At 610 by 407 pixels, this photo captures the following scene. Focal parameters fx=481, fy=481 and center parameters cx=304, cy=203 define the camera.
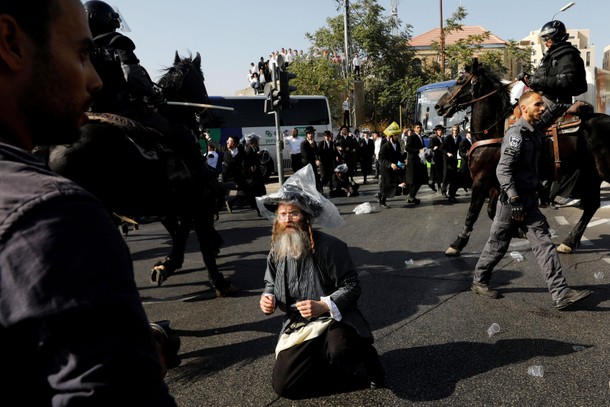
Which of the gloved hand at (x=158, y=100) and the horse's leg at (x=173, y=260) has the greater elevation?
the gloved hand at (x=158, y=100)

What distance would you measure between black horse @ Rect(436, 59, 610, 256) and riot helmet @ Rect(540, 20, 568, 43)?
0.82 m

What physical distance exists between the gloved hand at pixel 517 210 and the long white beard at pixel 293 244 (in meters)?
2.14

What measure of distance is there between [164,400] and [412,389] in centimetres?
248

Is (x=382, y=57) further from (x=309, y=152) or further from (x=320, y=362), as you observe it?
(x=320, y=362)

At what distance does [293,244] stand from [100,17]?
2751mm

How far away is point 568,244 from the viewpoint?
6.01 meters

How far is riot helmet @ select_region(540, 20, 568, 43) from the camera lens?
6.38 metres

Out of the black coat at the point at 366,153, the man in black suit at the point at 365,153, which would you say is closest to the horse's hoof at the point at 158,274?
the man in black suit at the point at 365,153

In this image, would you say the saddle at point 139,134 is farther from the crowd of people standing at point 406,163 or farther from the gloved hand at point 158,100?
the crowd of people standing at point 406,163

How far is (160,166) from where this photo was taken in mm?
4438

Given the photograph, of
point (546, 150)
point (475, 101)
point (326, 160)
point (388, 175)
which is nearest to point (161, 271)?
point (475, 101)

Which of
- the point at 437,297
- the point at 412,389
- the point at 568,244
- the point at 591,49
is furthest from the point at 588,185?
the point at 591,49

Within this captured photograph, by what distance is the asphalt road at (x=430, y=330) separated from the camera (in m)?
2.92

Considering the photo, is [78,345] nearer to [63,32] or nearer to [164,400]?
[164,400]
